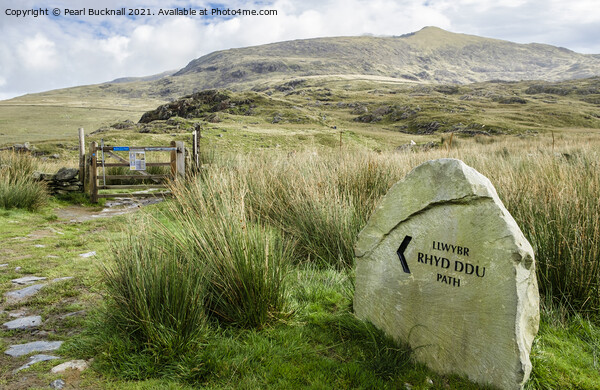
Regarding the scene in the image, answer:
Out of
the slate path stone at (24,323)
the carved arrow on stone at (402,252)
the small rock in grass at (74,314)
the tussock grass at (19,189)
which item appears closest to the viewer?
the carved arrow on stone at (402,252)

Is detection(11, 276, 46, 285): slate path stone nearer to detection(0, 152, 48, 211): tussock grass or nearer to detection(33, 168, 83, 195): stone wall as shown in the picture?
detection(0, 152, 48, 211): tussock grass

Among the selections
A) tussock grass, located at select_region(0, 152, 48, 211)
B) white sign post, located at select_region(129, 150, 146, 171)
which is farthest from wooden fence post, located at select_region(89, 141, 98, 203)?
tussock grass, located at select_region(0, 152, 48, 211)

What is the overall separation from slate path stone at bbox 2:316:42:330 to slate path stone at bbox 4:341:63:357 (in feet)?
1.24

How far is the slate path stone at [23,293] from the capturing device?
4177mm

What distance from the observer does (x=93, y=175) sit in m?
10.6

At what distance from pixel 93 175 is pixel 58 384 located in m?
8.97

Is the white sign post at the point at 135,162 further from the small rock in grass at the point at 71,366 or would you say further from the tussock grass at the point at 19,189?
the small rock in grass at the point at 71,366

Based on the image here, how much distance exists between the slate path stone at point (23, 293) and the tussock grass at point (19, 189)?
17.7 ft

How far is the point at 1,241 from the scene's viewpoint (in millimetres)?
6312

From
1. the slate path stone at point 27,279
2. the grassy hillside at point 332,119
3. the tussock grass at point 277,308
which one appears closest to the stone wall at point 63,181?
the slate path stone at point 27,279

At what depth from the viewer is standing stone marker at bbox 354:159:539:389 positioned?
2.62m

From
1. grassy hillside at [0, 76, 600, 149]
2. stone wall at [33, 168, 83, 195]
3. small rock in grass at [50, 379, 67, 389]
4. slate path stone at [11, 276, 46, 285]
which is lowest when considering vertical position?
small rock in grass at [50, 379, 67, 389]

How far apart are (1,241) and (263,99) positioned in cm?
5628

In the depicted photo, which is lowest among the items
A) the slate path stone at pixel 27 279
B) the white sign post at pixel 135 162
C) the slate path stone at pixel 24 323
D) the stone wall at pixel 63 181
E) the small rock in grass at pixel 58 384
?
the slate path stone at pixel 24 323
